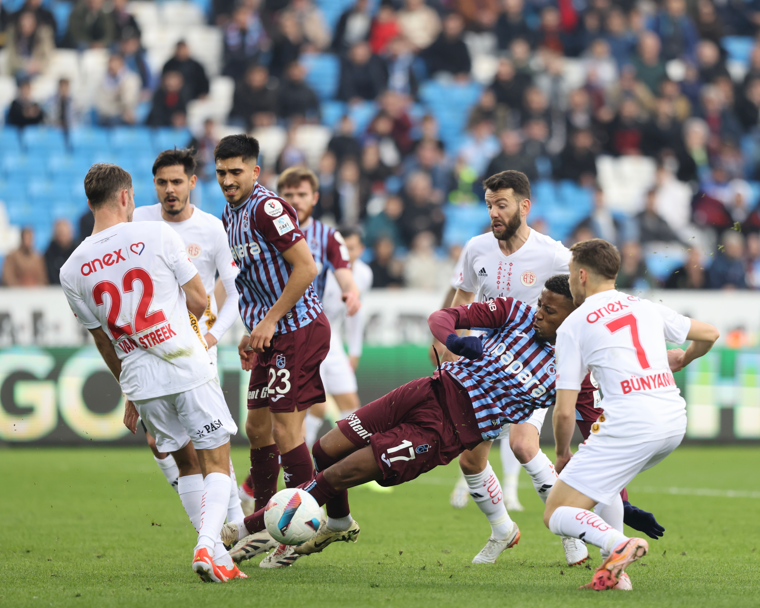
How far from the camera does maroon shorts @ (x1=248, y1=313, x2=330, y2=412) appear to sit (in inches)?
226

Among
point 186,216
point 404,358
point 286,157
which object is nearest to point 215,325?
point 186,216

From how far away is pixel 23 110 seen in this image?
16.8 metres

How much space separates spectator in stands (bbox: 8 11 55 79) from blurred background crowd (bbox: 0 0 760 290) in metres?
0.03

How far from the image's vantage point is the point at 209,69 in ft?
62.2

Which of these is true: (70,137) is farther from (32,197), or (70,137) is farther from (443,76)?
(443,76)

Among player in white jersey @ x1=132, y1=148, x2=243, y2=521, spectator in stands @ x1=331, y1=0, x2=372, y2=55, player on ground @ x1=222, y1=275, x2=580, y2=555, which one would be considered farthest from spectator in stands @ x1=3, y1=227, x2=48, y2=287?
player on ground @ x1=222, y1=275, x2=580, y2=555

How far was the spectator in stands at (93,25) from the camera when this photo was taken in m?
17.8

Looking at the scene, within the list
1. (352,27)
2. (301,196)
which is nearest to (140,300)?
(301,196)

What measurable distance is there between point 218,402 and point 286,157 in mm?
11305

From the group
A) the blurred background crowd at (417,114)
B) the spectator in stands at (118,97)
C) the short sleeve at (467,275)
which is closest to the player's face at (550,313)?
the short sleeve at (467,275)

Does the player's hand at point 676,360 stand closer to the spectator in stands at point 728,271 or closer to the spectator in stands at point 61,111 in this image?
the spectator in stands at point 728,271

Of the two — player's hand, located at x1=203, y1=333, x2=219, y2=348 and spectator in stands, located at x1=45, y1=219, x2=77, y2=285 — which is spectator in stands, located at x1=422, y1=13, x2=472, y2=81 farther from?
player's hand, located at x1=203, y1=333, x2=219, y2=348

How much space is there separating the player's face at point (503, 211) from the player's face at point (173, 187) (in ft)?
6.46

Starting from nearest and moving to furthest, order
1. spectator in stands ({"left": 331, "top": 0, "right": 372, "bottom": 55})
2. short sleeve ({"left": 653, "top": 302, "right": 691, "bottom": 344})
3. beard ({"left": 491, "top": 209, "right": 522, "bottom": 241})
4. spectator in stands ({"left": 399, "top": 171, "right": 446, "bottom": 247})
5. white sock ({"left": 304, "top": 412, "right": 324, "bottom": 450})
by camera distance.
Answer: short sleeve ({"left": 653, "top": 302, "right": 691, "bottom": 344}) < beard ({"left": 491, "top": 209, "right": 522, "bottom": 241}) < white sock ({"left": 304, "top": 412, "right": 324, "bottom": 450}) < spectator in stands ({"left": 399, "top": 171, "right": 446, "bottom": 247}) < spectator in stands ({"left": 331, "top": 0, "right": 372, "bottom": 55})
